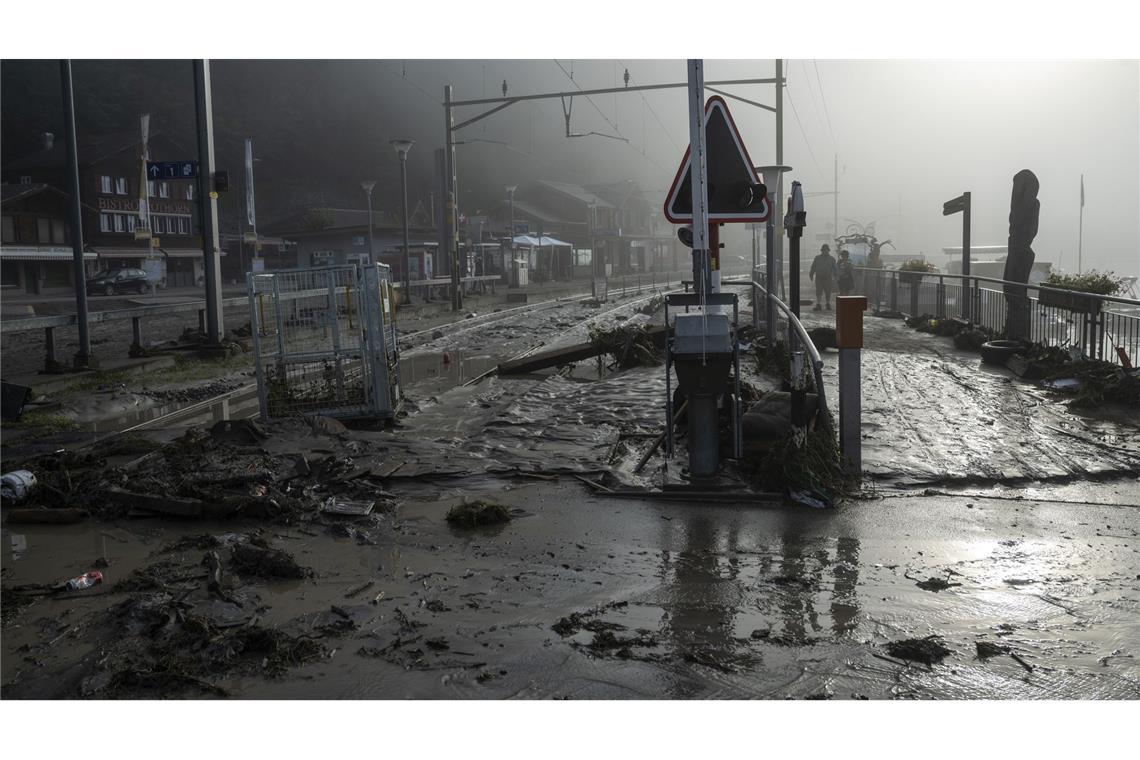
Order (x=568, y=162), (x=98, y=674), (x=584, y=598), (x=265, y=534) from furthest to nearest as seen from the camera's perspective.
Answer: (x=568, y=162), (x=265, y=534), (x=584, y=598), (x=98, y=674)

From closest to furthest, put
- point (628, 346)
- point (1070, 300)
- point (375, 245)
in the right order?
A: point (1070, 300)
point (628, 346)
point (375, 245)

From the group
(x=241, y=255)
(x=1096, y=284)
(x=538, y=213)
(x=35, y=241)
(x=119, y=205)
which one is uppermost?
(x=538, y=213)

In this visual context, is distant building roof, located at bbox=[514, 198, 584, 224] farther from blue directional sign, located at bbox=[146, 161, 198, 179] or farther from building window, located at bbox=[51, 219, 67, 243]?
blue directional sign, located at bbox=[146, 161, 198, 179]

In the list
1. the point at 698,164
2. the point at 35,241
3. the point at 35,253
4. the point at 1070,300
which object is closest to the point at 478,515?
the point at 698,164

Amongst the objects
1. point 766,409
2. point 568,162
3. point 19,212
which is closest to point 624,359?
point 766,409

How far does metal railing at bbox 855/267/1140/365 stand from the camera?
12.9m

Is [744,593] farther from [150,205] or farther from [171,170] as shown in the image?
[150,205]

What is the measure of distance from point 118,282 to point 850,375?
149 ft

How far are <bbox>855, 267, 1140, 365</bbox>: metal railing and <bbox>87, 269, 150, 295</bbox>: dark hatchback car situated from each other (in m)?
37.5

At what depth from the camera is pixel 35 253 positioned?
43.0 metres

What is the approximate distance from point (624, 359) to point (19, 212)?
43.1 m

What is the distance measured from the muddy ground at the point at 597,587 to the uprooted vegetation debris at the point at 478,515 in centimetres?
13

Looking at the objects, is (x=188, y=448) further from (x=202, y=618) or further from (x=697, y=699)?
(x=697, y=699)

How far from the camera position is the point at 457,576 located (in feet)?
18.1
